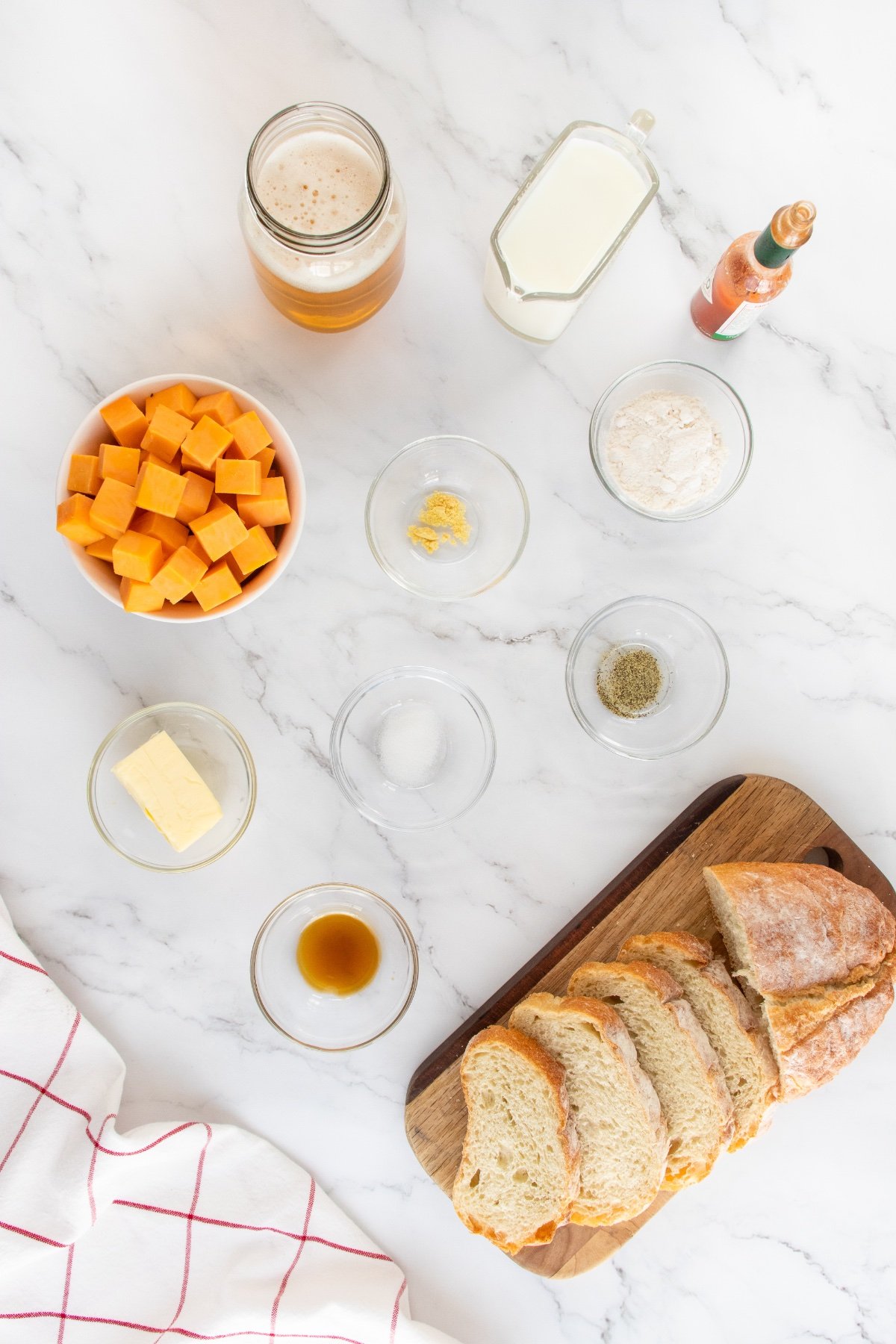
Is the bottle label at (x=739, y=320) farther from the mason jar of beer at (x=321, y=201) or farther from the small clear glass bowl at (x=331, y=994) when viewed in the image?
the small clear glass bowl at (x=331, y=994)

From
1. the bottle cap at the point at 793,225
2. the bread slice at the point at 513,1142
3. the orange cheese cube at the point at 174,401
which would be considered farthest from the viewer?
the bread slice at the point at 513,1142

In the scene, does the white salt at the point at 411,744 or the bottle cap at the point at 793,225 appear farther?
the white salt at the point at 411,744

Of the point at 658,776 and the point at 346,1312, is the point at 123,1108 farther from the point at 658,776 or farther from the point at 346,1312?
the point at 658,776

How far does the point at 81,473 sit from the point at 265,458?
31cm

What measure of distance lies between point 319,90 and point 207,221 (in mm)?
337

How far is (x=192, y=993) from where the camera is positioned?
1.83 m

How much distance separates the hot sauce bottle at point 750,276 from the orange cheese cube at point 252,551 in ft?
3.23

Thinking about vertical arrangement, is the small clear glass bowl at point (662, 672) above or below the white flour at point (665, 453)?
below

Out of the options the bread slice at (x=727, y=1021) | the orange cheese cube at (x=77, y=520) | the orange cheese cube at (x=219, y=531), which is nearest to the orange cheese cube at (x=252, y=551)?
the orange cheese cube at (x=219, y=531)

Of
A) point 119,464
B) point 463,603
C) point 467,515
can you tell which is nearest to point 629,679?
point 463,603

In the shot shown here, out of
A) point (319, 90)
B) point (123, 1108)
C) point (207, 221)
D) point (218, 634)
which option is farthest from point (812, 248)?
point (123, 1108)

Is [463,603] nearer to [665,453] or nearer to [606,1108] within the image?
[665,453]

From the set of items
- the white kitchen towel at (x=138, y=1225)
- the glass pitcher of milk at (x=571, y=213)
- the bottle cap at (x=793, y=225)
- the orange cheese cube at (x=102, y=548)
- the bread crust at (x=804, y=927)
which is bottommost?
the white kitchen towel at (x=138, y=1225)

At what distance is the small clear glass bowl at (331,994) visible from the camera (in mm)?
1830
